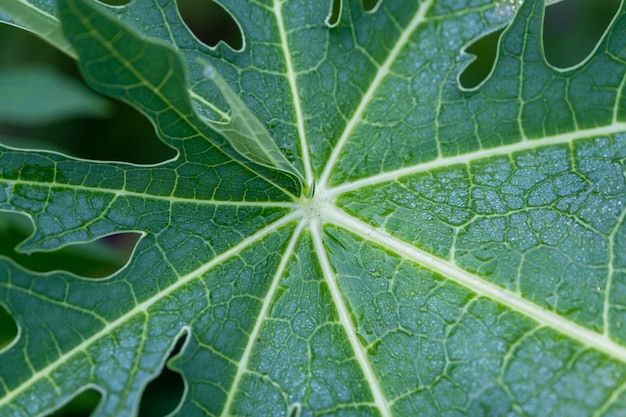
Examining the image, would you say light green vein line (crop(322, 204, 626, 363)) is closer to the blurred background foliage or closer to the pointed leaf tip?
the pointed leaf tip

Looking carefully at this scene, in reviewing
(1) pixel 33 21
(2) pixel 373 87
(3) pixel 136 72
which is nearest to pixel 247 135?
(3) pixel 136 72

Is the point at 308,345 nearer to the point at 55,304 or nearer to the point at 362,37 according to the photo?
the point at 55,304

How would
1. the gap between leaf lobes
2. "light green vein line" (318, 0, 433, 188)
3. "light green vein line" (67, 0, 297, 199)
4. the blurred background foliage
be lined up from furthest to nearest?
the blurred background foliage → "light green vein line" (318, 0, 433, 188) → the gap between leaf lobes → "light green vein line" (67, 0, 297, 199)

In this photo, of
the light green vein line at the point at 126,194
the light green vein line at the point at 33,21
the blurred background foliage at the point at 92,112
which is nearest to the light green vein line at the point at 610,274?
the light green vein line at the point at 126,194

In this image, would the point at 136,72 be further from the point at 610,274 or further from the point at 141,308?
the point at 610,274

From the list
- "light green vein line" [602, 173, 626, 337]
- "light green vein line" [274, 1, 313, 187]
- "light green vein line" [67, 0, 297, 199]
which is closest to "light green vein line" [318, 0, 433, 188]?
"light green vein line" [274, 1, 313, 187]

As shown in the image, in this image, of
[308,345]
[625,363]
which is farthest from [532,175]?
[308,345]
